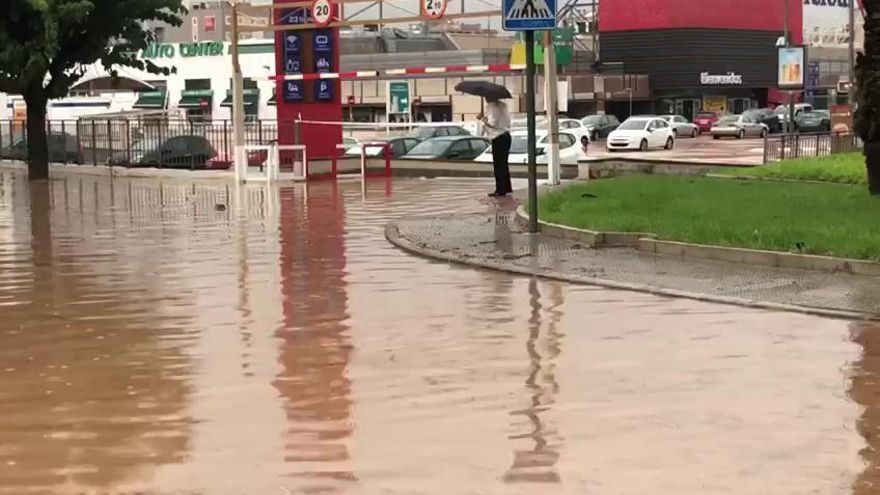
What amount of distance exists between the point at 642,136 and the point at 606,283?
1759 inches

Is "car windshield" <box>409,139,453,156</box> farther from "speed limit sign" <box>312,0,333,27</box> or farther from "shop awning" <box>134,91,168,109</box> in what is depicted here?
"shop awning" <box>134,91,168,109</box>

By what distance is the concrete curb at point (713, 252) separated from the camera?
1112 cm

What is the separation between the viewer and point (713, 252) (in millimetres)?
12180

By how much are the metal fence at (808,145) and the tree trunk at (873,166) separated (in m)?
13.2

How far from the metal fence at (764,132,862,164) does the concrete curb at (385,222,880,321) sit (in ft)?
59.6

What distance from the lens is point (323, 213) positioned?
61.5ft

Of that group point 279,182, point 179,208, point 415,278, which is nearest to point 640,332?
point 415,278

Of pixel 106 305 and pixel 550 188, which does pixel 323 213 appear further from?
pixel 106 305

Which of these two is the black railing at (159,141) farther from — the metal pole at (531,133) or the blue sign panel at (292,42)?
the metal pole at (531,133)

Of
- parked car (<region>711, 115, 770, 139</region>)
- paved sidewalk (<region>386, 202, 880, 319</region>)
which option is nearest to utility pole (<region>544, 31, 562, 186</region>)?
paved sidewalk (<region>386, 202, 880, 319</region>)

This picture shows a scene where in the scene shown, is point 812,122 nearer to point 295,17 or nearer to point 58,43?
point 295,17

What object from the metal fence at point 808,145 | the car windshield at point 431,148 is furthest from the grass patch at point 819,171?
the car windshield at point 431,148

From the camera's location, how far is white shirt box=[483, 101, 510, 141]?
20266mm

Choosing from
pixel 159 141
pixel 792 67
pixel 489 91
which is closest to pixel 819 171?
pixel 489 91
